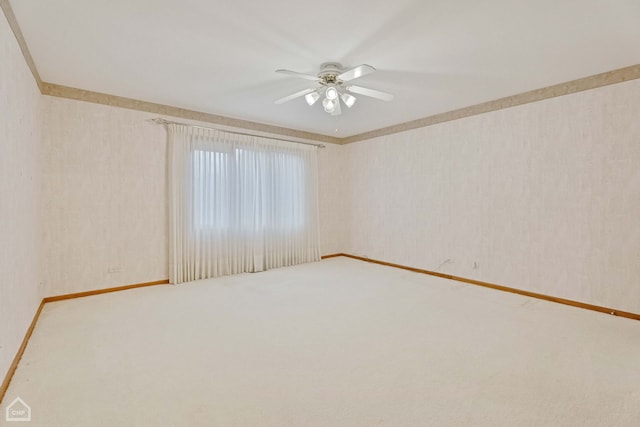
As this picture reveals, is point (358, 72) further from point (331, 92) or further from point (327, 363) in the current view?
point (327, 363)

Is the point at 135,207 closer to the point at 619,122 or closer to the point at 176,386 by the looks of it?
the point at 176,386

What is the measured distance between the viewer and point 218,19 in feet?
7.56

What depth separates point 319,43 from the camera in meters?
2.63

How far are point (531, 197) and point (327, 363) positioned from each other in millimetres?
3270

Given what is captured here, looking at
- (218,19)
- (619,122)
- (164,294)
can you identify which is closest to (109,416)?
(164,294)

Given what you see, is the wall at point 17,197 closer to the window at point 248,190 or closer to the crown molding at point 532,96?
the window at point 248,190

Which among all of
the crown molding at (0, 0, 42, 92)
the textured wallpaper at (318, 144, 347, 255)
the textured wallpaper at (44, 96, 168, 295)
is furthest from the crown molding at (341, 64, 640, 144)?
the crown molding at (0, 0, 42, 92)

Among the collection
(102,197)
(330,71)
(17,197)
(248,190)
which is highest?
(330,71)

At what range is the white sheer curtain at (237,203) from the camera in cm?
445

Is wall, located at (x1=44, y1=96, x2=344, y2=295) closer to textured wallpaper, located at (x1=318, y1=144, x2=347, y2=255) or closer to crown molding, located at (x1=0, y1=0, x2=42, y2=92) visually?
crown molding, located at (x1=0, y1=0, x2=42, y2=92)

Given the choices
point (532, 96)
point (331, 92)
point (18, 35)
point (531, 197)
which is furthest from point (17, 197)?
point (532, 96)

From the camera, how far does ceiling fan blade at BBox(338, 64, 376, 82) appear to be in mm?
Result: 2592

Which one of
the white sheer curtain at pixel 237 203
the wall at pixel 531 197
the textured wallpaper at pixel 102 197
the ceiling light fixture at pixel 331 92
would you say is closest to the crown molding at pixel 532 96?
the wall at pixel 531 197

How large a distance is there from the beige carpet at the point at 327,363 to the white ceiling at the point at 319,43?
8.11 feet
